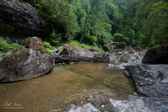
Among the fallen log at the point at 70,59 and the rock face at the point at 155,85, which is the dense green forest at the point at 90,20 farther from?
the fallen log at the point at 70,59

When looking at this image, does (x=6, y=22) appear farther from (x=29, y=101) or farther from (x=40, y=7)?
(x=29, y=101)

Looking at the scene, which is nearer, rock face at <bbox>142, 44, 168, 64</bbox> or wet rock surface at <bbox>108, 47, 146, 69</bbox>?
rock face at <bbox>142, 44, 168, 64</bbox>

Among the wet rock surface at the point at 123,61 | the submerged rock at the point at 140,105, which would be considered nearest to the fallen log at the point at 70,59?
the wet rock surface at the point at 123,61

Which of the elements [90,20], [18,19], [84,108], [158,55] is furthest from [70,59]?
[90,20]

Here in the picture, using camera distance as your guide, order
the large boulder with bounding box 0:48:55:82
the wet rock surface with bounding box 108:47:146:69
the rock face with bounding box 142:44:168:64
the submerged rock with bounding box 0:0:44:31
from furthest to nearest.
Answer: the submerged rock with bounding box 0:0:44:31 < the wet rock surface with bounding box 108:47:146:69 < the rock face with bounding box 142:44:168:64 < the large boulder with bounding box 0:48:55:82

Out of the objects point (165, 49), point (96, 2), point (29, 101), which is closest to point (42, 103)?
point (29, 101)

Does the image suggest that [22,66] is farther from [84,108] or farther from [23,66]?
[84,108]

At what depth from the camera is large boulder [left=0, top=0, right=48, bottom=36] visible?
5199mm

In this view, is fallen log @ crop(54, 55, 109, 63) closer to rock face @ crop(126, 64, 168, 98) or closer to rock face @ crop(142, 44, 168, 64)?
rock face @ crop(142, 44, 168, 64)

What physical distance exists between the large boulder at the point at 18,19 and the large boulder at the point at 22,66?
4.93m

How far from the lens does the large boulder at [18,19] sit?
520 centimetres

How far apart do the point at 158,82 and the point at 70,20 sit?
31.1 ft

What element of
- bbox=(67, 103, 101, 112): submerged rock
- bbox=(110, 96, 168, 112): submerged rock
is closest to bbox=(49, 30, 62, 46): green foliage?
bbox=(67, 103, 101, 112): submerged rock

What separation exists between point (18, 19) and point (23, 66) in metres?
5.67
